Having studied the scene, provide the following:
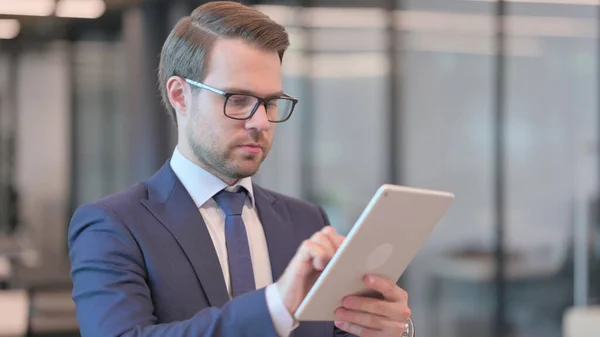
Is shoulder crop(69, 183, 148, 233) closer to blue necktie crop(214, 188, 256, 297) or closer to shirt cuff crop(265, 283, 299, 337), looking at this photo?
blue necktie crop(214, 188, 256, 297)

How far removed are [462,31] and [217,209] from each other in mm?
5039

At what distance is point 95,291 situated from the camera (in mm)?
1386

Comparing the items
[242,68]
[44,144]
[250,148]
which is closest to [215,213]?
[250,148]

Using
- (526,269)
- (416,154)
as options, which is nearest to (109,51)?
(416,154)

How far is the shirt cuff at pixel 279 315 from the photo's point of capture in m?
1.25

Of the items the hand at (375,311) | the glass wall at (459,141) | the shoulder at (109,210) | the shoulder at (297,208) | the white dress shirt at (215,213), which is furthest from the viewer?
the glass wall at (459,141)

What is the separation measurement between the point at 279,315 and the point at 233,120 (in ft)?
1.36

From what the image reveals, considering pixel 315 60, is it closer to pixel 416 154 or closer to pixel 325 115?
pixel 325 115

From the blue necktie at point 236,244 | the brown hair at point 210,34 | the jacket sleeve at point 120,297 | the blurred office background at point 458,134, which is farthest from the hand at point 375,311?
the blurred office background at point 458,134

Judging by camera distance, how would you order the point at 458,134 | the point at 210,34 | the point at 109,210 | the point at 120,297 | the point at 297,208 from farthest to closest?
1. the point at 458,134
2. the point at 297,208
3. the point at 210,34
4. the point at 109,210
5. the point at 120,297

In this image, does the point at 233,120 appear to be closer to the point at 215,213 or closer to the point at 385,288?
the point at 215,213

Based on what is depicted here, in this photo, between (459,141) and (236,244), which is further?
(459,141)

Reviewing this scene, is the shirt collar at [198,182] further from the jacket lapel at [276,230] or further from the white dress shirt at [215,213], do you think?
the jacket lapel at [276,230]

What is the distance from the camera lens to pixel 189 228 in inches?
59.8
